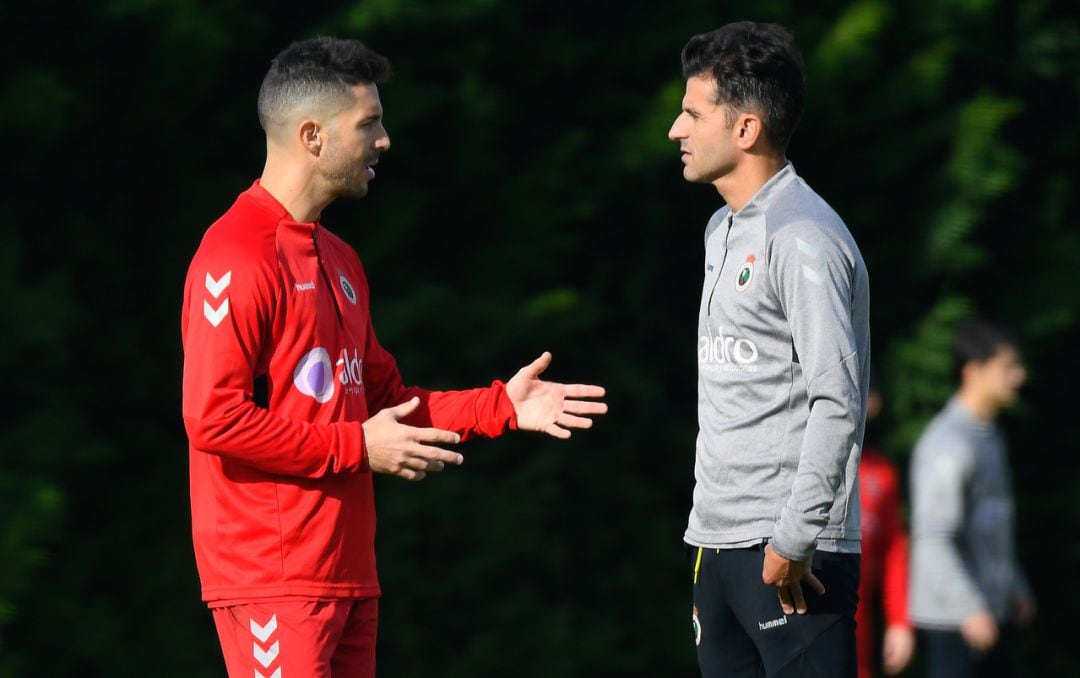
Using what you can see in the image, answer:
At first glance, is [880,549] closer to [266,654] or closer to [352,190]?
[352,190]

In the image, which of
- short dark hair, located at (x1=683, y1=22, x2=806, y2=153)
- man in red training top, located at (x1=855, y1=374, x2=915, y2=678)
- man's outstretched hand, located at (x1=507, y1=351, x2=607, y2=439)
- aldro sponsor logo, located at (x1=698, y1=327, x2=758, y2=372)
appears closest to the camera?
aldro sponsor logo, located at (x1=698, y1=327, x2=758, y2=372)

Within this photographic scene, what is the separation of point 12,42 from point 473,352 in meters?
2.58

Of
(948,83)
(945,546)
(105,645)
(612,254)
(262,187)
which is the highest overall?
(948,83)

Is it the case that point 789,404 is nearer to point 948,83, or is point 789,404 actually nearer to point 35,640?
point 35,640

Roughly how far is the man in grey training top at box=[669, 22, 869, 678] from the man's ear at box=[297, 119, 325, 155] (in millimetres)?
863

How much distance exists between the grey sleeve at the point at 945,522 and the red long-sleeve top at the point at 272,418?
3.27 meters

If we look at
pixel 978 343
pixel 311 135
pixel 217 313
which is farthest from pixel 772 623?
pixel 978 343

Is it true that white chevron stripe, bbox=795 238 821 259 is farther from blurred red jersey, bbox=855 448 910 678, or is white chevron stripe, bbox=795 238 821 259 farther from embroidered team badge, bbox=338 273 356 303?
Result: blurred red jersey, bbox=855 448 910 678

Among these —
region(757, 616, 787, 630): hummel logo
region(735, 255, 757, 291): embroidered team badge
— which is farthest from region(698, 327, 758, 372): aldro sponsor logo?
region(757, 616, 787, 630): hummel logo

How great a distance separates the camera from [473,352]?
24.9ft

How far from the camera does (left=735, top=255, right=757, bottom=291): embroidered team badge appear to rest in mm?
3518

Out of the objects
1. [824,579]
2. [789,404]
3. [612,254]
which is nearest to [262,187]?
[789,404]

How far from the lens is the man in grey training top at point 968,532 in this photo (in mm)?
6227

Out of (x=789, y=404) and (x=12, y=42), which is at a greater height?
(x=12, y=42)
